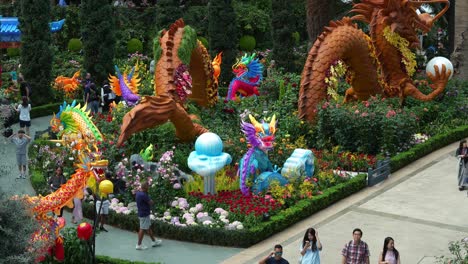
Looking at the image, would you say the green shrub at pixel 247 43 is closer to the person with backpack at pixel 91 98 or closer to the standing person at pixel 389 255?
the person with backpack at pixel 91 98

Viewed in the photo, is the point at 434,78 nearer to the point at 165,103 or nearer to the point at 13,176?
the point at 165,103

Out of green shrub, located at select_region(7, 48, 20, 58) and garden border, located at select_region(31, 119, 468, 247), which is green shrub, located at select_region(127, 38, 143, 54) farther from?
garden border, located at select_region(31, 119, 468, 247)

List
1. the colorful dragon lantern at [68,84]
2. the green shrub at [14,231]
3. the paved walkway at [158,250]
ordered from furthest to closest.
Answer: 1. the colorful dragon lantern at [68,84]
2. the paved walkway at [158,250]
3. the green shrub at [14,231]

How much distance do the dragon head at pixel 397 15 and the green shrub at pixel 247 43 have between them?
56.3ft

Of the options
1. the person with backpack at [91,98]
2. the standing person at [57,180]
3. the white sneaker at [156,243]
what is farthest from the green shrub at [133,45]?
the white sneaker at [156,243]

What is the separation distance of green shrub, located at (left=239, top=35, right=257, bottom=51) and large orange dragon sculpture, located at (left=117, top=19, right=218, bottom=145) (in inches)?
718

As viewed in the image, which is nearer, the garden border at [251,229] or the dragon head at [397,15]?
the garden border at [251,229]

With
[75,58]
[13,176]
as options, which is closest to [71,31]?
[75,58]

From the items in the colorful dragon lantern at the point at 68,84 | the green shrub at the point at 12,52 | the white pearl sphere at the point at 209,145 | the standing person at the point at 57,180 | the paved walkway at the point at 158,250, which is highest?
the green shrub at the point at 12,52

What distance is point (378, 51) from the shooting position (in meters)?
23.7

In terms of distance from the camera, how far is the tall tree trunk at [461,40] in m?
28.0

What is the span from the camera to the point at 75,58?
3375cm

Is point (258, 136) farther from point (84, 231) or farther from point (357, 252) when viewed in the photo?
point (357, 252)

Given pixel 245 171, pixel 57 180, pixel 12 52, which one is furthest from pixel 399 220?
pixel 12 52
